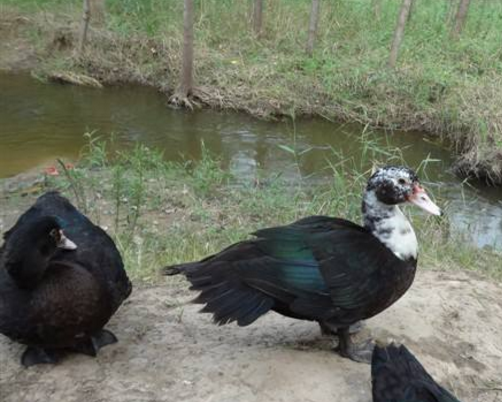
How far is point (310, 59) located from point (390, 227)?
28.8 feet

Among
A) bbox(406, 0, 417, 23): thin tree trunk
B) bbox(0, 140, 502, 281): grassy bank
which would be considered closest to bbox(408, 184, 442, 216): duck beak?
bbox(0, 140, 502, 281): grassy bank

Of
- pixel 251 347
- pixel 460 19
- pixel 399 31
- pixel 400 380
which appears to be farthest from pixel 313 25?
pixel 400 380

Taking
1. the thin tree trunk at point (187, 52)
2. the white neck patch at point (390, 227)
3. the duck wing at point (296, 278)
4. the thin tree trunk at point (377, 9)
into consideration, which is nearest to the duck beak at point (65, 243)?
the duck wing at point (296, 278)

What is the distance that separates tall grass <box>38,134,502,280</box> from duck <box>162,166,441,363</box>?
138 centimetres

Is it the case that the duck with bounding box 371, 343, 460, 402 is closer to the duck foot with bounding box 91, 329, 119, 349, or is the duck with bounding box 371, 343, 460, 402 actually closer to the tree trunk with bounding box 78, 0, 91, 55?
the duck foot with bounding box 91, 329, 119, 349

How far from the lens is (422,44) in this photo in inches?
470

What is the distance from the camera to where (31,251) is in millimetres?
3057

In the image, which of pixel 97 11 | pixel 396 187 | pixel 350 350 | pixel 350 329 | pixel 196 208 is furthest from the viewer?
pixel 97 11

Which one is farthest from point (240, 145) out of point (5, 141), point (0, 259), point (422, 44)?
point (0, 259)

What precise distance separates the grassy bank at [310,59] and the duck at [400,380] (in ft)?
20.8

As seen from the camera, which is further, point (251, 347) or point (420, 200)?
point (251, 347)

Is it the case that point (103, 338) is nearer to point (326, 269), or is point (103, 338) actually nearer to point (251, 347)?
point (251, 347)

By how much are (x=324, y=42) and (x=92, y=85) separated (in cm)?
434

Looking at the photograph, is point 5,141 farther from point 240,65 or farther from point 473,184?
point 473,184
